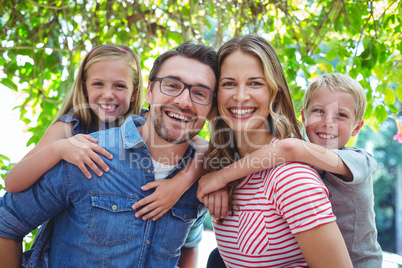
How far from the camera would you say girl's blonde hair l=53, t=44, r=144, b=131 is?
218 centimetres

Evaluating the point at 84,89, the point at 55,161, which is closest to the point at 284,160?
the point at 55,161

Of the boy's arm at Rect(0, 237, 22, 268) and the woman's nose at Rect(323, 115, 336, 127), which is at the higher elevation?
the woman's nose at Rect(323, 115, 336, 127)

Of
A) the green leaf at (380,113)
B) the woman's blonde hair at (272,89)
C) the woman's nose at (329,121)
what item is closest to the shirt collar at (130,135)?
the woman's blonde hair at (272,89)

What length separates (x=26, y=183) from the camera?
147 cm

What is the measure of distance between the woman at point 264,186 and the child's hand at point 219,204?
0.13 ft

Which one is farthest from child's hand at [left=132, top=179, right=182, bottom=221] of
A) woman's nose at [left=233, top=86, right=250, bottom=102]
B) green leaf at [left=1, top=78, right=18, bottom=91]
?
green leaf at [left=1, top=78, right=18, bottom=91]

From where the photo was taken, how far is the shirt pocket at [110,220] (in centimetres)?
148

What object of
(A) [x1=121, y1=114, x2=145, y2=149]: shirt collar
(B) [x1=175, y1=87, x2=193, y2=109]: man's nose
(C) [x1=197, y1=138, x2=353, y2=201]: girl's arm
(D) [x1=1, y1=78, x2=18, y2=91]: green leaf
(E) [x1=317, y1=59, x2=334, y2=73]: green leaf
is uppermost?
(E) [x1=317, y1=59, x2=334, y2=73]: green leaf

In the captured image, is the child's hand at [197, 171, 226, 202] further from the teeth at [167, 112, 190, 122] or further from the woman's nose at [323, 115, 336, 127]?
the woman's nose at [323, 115, 336, 127]

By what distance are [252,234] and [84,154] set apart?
768 millimetres

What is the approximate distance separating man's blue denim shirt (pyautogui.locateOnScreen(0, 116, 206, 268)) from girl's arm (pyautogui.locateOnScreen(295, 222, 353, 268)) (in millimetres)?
622

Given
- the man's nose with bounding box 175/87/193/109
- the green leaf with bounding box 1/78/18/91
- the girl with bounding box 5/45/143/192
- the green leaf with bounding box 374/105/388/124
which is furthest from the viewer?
the green leaf with bounding box 1/78/18/91

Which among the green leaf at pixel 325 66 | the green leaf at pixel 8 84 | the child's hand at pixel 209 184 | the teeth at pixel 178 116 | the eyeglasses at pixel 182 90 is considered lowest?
the child's hand at pixel 209 184

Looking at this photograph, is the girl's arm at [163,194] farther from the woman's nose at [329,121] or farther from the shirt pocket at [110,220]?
the woman's nose at [329,121]
